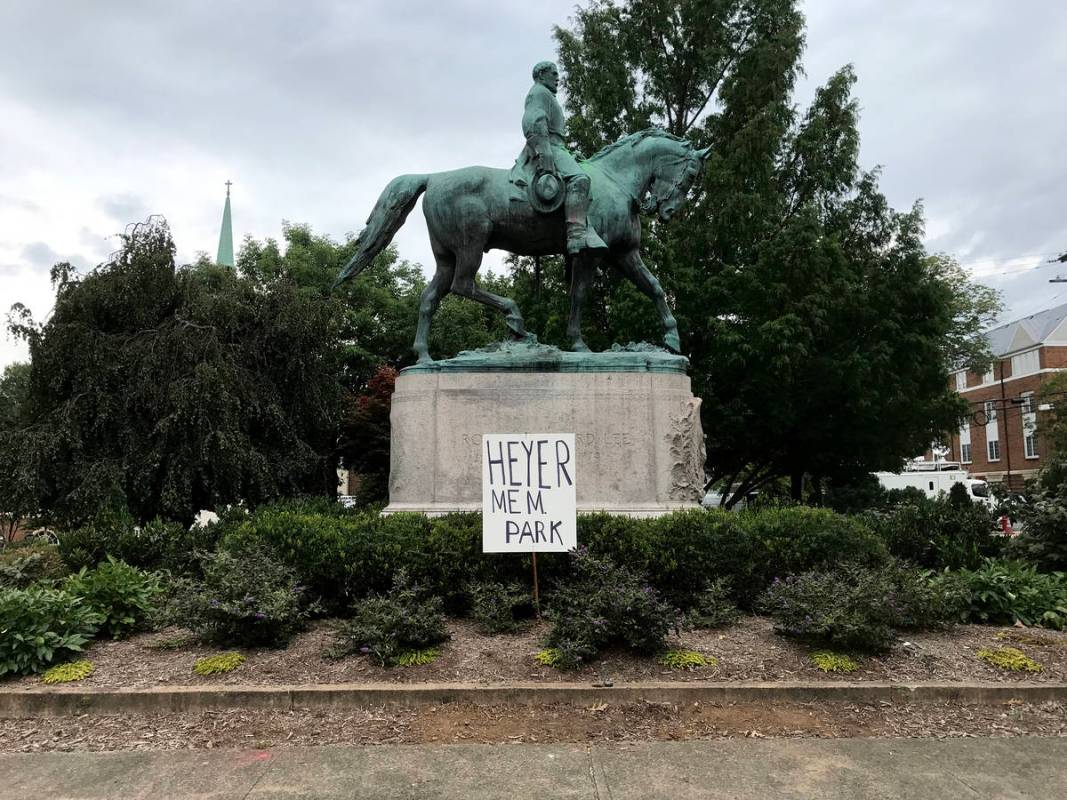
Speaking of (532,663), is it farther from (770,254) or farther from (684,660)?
(770,254)

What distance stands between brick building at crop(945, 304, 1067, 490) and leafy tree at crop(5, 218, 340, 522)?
47.7 metres

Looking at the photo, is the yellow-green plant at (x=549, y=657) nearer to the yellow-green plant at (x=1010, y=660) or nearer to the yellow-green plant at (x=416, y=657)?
the yellow-green plant at (x=416, y=657)

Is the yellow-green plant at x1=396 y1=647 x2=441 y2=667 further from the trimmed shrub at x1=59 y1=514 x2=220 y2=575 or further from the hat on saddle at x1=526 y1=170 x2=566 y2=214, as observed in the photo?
the hat on saddle at x1=526 y1=170 x2=566 y2=214

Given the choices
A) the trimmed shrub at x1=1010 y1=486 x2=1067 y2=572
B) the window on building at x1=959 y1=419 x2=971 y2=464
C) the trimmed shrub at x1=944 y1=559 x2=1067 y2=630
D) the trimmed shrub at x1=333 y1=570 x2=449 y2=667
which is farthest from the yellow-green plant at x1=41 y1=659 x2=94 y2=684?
the window on building at x1=959 y1=419 x2=971 y2=464

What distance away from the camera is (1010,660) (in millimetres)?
6348

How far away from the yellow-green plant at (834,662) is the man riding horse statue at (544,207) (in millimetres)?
4559

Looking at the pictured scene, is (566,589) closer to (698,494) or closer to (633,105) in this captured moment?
(698,494)

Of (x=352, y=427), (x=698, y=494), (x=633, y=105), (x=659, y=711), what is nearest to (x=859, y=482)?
(x=633, y=105)

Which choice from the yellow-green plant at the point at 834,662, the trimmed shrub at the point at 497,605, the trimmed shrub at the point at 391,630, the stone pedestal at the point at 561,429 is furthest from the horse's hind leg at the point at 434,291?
the yellow-green plant at the point at 834,662

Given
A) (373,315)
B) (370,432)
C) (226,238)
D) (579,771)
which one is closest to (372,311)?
(373,315)

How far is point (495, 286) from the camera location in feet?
114

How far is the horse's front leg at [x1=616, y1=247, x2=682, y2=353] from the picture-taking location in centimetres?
987

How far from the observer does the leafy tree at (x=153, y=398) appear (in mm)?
15883

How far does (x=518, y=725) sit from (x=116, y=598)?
4.33 metres
